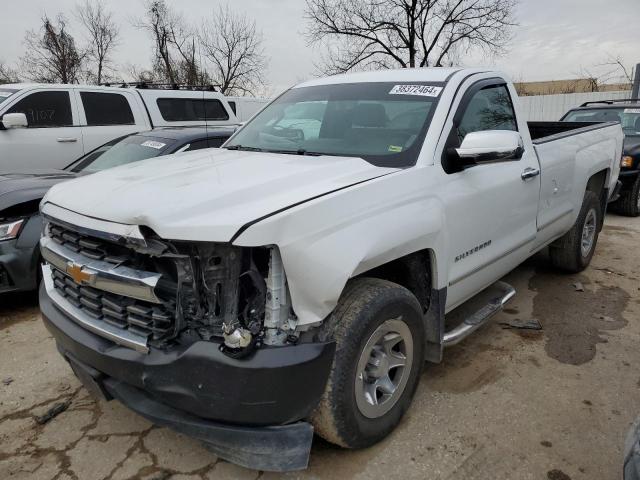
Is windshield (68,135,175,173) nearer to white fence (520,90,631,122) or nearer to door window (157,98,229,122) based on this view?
door window (157,98,229,122)

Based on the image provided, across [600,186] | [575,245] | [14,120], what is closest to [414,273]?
[575,245]

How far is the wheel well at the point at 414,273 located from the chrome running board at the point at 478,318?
238 millimetres

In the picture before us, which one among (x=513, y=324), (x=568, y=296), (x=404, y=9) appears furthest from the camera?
(x=404, y=9)

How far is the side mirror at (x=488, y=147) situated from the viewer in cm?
263

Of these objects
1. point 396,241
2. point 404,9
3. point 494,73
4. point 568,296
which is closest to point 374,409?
point 396,241

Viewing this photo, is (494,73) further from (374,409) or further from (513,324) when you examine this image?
(374,409)

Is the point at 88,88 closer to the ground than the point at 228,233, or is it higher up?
higher up

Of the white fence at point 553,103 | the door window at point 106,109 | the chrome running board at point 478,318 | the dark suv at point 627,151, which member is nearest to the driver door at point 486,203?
the chrome running board at point 478,318

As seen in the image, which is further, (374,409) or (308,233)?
(374,409)

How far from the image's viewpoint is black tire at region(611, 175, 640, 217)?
780 cm

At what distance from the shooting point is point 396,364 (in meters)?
2.48

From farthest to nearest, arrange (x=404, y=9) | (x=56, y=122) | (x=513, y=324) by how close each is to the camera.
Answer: (x=404, y=9)
(x=56, y=122)
(x=513, y=324)

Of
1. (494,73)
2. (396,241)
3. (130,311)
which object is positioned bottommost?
(130,311)

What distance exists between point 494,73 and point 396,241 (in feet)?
6.46
